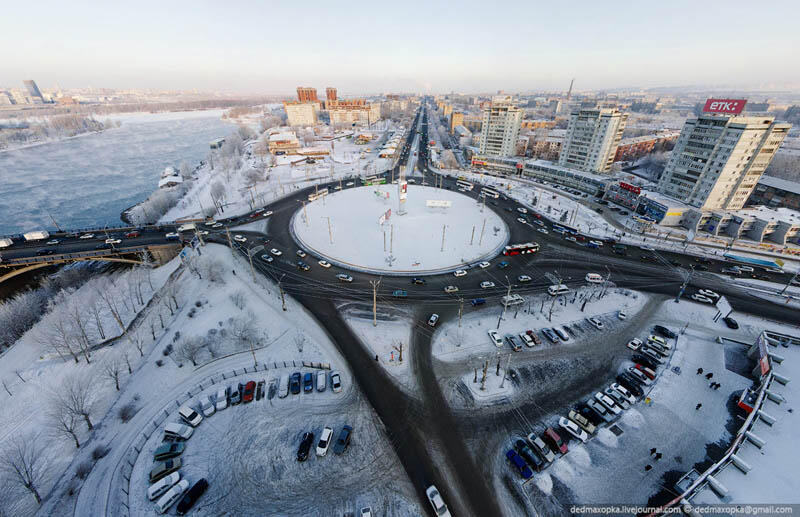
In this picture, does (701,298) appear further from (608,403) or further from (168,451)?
(168,451)

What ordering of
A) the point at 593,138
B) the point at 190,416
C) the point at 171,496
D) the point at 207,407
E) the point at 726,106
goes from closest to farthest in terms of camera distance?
the point at 171,496
the point at 190,416
the point at 207,407
the point at 726,106
the point at 593,138

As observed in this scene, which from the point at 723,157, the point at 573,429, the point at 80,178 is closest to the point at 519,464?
the point at 573,429

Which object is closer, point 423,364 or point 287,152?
point 423,364

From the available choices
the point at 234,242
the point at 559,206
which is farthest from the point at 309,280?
the point at 559,206

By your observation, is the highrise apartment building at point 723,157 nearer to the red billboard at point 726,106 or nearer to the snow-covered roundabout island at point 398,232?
the red billboard at point 726,106

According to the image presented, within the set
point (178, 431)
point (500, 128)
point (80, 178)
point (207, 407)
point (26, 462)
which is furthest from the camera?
point (80, 178)

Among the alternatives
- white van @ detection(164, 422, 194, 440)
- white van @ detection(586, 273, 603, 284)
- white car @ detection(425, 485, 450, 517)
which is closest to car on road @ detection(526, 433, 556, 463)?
white car @ detection(425, 485, 450, 517)

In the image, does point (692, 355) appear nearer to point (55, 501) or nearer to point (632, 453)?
point (632, 453)
